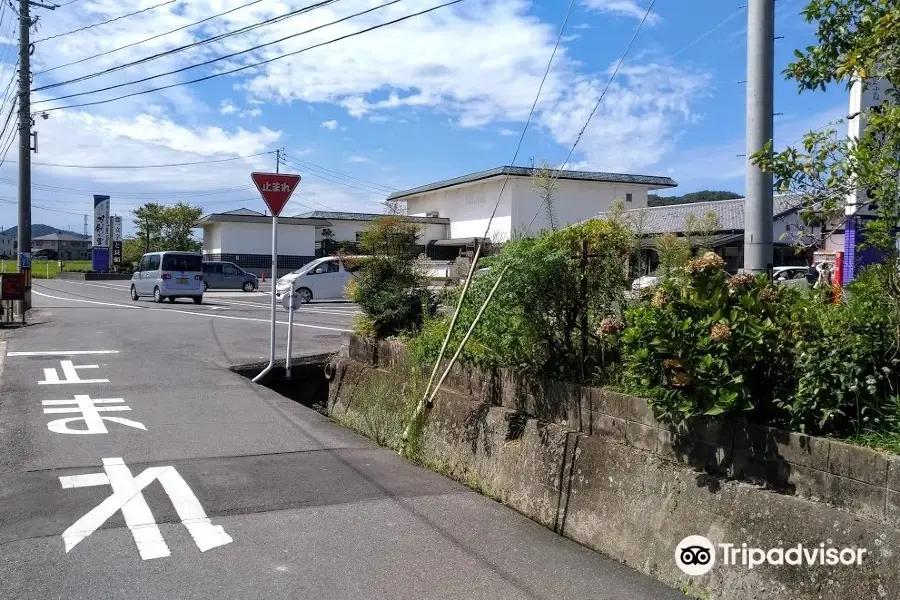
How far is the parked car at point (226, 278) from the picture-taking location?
40.5 m

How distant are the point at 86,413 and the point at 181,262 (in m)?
21.2

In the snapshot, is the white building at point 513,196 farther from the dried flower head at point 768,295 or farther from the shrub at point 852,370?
the shrub at point 852,370

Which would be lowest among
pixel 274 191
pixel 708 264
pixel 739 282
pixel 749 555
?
pixel 749 555

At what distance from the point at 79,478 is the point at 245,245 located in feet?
149

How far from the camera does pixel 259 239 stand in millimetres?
50781

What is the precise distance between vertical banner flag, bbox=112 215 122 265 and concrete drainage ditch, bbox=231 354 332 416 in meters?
→ 47.5

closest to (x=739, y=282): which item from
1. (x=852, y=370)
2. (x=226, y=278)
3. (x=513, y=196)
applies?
(x=852, y=370)

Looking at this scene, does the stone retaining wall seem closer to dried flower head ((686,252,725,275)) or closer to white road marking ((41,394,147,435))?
dried flower head ((686,252,725,275))

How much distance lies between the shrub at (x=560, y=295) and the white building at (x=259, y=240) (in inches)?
1756

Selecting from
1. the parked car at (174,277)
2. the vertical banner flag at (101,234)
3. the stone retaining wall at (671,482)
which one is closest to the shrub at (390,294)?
the stone retaining wall at (671,482)

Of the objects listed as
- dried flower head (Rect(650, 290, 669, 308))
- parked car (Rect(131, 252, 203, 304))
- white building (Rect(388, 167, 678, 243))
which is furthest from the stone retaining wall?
white building (Rect(388, 167, 678, 243))

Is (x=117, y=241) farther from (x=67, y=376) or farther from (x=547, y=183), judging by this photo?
(x=547, y=183)

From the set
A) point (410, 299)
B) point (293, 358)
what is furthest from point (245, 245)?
point (410, 299)

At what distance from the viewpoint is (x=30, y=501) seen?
5797mm
